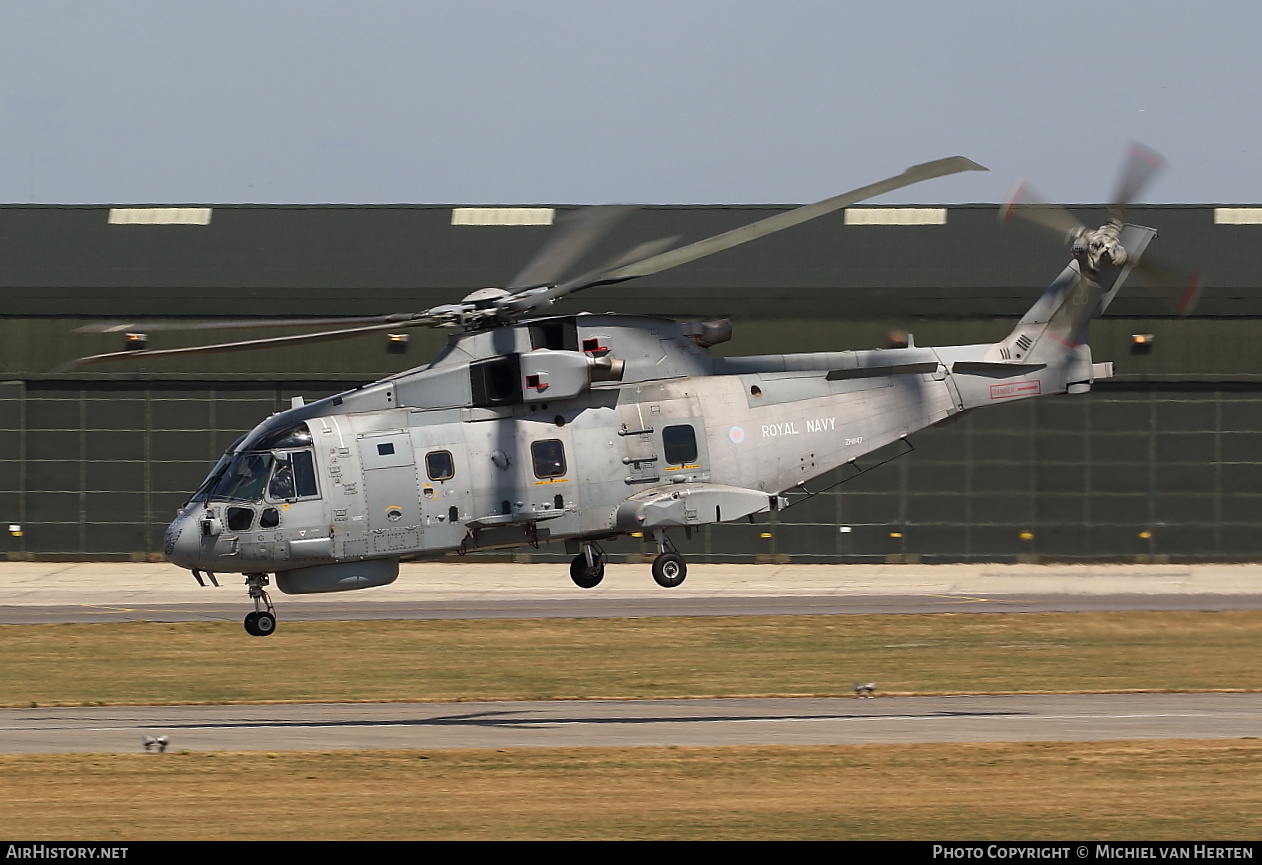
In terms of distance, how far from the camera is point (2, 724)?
1233 inches

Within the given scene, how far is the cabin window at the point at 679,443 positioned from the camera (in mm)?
27750

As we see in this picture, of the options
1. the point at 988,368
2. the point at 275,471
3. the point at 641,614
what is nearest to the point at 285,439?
the point at 275,471

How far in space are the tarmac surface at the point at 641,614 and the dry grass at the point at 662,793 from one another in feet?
4.70

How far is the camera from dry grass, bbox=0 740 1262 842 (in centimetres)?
2216

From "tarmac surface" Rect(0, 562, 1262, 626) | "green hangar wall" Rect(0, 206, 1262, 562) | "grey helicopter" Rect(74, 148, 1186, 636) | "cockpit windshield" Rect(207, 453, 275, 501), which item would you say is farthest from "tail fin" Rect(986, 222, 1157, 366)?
"green hangar wall" Rect(0, 206, 1262, 562)

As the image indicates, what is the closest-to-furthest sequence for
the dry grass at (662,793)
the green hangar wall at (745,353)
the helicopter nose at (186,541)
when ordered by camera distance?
the dry grass at (662,793), the helicopter nose at (186,541), the green hangar wall at (745,353)

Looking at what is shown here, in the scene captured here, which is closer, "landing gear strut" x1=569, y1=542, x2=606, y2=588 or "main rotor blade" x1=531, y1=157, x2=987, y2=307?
"main rotor blade" x1=531, y1=157, x2=987, y2=307

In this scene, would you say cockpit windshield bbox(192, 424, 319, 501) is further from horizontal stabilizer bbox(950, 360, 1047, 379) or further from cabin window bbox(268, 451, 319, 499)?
horizontal stabilizer bbox(950, 360, 1047, 379)

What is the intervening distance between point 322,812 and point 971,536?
3434 cm

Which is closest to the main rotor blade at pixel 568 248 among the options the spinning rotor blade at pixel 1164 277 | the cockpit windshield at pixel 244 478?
the cockpit windshield at pixel 244 478

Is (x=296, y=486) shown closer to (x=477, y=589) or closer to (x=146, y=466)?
(x=477, y=589)

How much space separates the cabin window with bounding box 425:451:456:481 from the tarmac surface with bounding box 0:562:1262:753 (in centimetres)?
455

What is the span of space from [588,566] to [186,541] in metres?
6.28

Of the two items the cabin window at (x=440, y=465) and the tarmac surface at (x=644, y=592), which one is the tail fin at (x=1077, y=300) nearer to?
the cabin window at (x=440, y=465)
